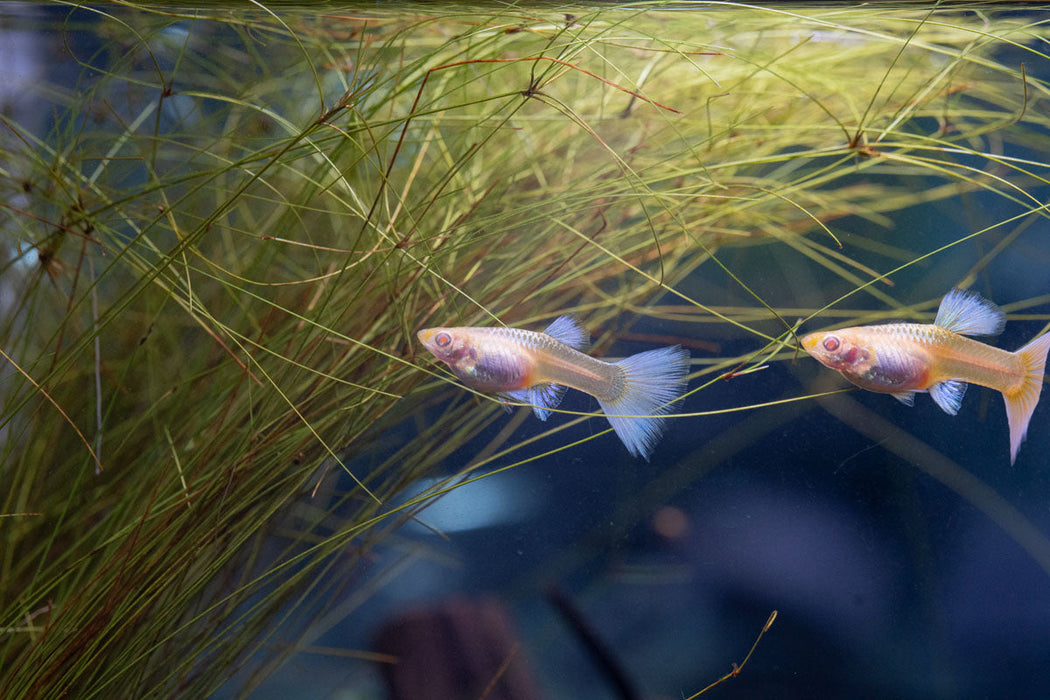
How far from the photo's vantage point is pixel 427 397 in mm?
1157

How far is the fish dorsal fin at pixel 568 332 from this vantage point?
99cm

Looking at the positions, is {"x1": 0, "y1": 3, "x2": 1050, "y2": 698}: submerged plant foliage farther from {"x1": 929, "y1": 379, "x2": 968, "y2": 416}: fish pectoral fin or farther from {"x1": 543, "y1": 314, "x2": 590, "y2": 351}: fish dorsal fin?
{"x1": 929, "y1": 379, "x2": 968, "y2": 416}: fish pectoral fin

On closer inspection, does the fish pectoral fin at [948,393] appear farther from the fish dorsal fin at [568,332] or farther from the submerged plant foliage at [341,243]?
the fish dorsal fin at [568,332]

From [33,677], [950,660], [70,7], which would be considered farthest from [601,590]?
[70,7]

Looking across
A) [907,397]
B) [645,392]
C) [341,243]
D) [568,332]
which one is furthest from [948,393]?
[341,243]

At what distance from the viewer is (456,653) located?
3.89 ft

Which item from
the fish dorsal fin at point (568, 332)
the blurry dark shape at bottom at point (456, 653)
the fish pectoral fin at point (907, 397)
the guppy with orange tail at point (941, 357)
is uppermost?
the fish dorsal fin at point (568, 332)

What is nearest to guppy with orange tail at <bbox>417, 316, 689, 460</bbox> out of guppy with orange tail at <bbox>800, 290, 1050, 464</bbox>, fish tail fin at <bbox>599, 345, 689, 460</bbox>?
fish tail fin at <bbox>599, 345, 689, 460</bbox>

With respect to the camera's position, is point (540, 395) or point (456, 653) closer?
point (540, 395)

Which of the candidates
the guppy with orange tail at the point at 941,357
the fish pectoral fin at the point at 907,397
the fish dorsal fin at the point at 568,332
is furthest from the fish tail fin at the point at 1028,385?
the fish dorsal fin at the point at 568,332

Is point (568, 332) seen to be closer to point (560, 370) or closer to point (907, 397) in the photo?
point (560, 370)

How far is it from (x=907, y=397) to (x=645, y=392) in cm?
52

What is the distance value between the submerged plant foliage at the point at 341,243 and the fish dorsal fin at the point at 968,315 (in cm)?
12

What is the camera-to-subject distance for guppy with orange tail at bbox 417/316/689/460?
95 centimetres
